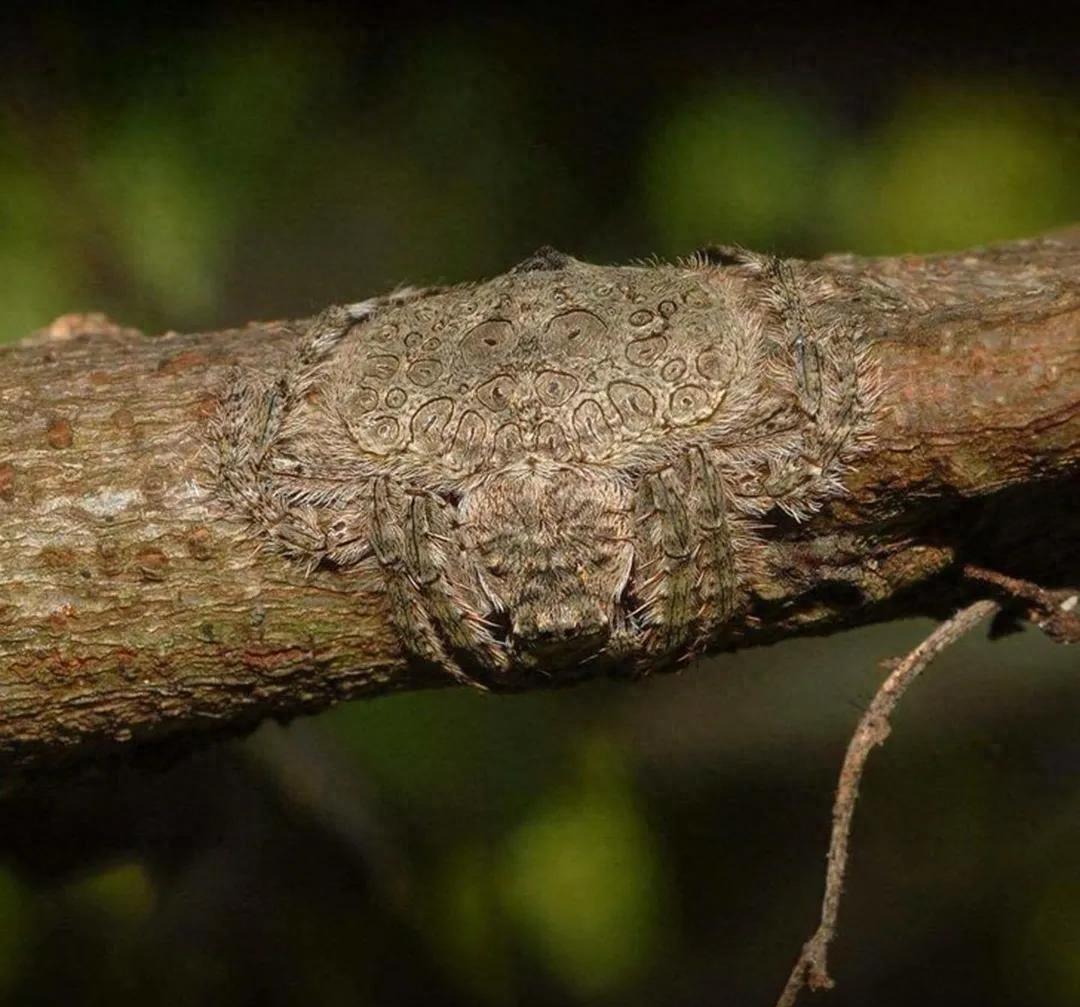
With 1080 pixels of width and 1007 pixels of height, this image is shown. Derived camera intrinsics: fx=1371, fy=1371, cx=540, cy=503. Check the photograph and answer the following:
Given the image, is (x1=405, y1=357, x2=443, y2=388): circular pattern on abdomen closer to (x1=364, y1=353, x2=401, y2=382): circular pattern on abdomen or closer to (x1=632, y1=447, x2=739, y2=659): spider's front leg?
(x1=364, y1=353, x2=401, y2=382): circular pattern on abdomen

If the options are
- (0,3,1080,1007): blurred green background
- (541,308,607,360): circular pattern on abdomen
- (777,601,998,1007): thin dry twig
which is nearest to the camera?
(777,601,998,1007): thin dry twig

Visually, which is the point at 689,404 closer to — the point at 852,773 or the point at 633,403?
the point at 633,403

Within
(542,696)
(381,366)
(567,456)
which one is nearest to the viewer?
(567,456)

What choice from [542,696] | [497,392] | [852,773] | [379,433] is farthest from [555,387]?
[542,696]

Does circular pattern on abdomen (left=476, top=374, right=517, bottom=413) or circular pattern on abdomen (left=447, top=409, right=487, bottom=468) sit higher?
circular pattern on abdomen (left=476, top=374, right=517, bottom=413)

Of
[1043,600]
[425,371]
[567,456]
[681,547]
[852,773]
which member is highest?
[425,371]

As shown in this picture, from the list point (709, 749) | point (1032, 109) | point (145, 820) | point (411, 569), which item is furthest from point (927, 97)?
point (145, 820)

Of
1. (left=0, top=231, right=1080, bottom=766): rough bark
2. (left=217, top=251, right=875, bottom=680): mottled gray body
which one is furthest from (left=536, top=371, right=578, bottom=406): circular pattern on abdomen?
(left=0, top=231, right=1080, bottom=766): rough bark

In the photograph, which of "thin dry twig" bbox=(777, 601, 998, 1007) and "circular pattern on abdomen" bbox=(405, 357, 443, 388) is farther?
"circular pattern on abdomen" bbox=(405, 357, 443, 388)
